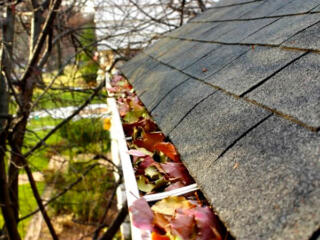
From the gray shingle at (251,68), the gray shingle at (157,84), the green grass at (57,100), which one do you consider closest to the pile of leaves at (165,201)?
the gray shingle at (157,84)

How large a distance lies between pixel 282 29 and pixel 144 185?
124 cm

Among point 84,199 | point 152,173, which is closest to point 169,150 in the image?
point 152,173

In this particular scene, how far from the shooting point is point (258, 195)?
815 millimetres

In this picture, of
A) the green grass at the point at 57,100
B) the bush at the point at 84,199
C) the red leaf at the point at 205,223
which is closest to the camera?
the red leaf at the point at 205,223

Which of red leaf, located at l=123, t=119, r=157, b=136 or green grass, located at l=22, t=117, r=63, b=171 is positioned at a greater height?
red leaf, located at l=123, t=119, r=157, b=136

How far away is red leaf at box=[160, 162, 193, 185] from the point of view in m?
1.26

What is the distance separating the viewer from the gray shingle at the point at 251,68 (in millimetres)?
1419

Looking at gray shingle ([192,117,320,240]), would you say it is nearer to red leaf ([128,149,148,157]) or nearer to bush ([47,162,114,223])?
red leaf ([128,149,148,157])

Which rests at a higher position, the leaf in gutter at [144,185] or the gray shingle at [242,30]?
the gray shingle at [242,30]

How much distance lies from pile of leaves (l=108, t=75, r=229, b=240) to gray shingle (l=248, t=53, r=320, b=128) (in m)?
0.42

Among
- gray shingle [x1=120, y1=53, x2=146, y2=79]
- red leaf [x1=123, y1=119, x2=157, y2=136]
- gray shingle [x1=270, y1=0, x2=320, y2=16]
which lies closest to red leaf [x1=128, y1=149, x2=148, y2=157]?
red leaf [x1=123, y1=119, x2=157, y2=136]

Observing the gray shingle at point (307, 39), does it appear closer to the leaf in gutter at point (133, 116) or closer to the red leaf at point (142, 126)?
the red leaf at point (142, 126)

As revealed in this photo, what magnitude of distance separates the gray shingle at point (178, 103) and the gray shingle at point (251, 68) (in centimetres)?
9

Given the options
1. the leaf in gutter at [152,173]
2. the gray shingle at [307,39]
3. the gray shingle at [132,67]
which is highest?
the gray shingle at [307,39]
